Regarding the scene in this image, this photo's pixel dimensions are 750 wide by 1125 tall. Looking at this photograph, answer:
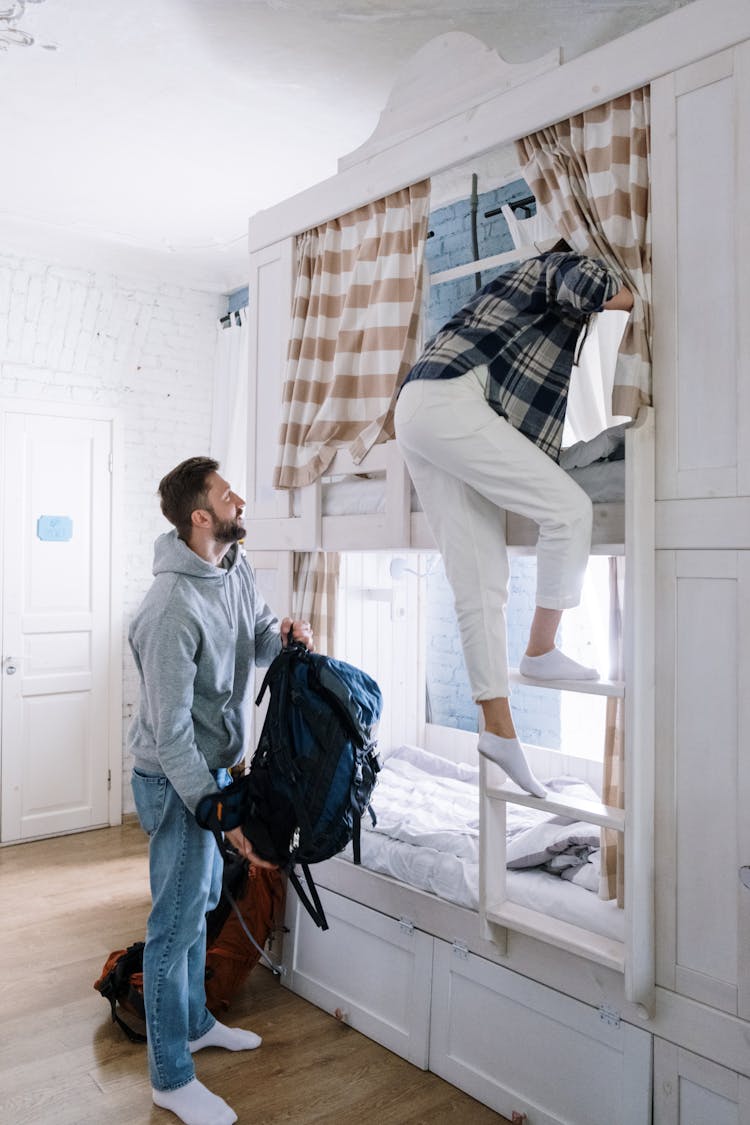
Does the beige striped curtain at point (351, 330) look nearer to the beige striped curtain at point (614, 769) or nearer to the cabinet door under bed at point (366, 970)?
the beige striped curtain at point (614, 769)

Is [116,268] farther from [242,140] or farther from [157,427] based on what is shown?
[242,140]

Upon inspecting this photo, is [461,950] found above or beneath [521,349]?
beneath

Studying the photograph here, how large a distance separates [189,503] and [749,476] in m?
1.39

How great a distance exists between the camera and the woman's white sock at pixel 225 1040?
8.49ft

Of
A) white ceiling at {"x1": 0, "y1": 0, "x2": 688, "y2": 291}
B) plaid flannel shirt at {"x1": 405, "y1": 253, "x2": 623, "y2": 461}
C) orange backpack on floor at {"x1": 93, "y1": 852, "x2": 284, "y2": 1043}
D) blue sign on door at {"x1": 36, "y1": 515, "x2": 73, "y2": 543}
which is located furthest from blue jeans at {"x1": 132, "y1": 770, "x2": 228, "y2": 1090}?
blue sign on door at {"x1": 36, "y1": 515, "x2": 73, "y2": 543}

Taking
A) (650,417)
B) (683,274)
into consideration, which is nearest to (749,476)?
(650,417)

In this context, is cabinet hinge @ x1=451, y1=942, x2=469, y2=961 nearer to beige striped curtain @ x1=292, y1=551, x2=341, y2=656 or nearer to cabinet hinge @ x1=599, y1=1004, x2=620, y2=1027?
cabinet hinge @ x1=599, y1=1004, x2=620, y2=1027

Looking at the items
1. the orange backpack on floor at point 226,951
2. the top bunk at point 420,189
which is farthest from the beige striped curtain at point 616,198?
the orange backpack on floor at point 226,951

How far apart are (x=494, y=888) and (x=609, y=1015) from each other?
0.38 metres

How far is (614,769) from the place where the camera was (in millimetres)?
2305

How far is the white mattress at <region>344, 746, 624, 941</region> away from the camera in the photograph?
2242 millimetres

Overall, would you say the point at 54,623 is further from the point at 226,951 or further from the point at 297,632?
the point at 297,632

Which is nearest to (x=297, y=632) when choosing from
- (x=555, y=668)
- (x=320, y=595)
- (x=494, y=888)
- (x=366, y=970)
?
(x=320, y=595)

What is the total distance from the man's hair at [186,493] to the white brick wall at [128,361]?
2537 millimetres
